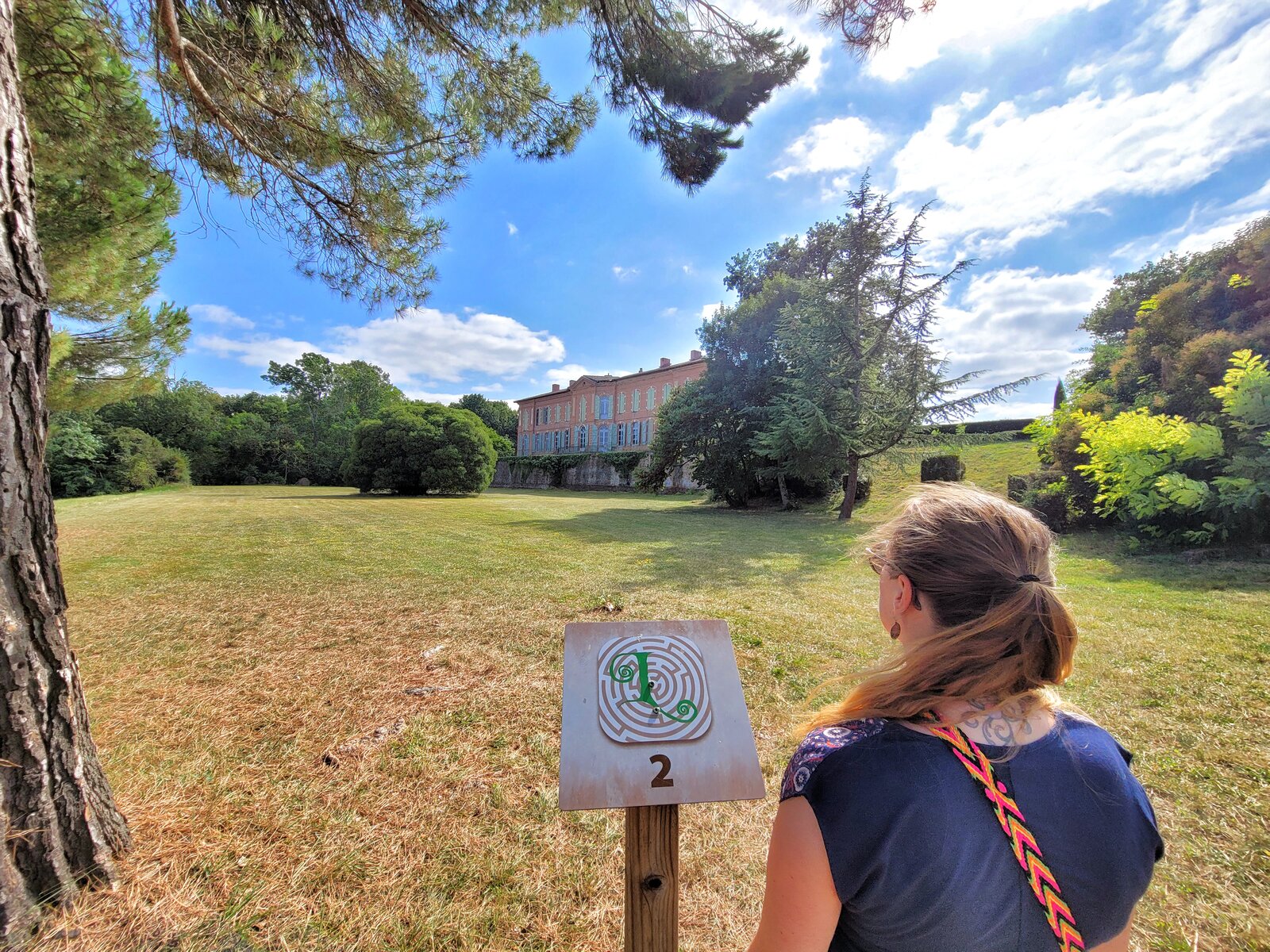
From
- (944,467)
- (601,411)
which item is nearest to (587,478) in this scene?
(601,411)

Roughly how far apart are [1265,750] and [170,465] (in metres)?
34.3

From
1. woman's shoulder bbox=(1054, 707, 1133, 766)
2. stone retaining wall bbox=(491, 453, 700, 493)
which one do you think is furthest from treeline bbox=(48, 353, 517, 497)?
woman's shoulder bbox=(1054, 707, 1133, 766)

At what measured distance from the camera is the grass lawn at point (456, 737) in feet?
5.32

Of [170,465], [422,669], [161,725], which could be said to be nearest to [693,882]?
[422,669]

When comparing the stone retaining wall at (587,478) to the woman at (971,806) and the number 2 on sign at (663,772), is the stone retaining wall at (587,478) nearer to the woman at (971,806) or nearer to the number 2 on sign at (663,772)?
the number 2 on sign at (663,772)

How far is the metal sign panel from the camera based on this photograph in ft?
3.80

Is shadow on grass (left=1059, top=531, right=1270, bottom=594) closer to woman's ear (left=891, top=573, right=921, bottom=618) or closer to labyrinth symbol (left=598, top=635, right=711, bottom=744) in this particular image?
woman's ear (left=891, top=573, right=921, bottom=618)

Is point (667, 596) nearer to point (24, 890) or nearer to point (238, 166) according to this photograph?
point (24, 890)

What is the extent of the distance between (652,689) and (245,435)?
1512 inches

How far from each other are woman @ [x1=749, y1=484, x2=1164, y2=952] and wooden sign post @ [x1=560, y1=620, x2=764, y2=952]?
0.35 meters

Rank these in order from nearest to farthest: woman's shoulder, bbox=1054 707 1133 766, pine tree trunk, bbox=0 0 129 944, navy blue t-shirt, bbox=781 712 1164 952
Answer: navy blue t-shirt, bbox=781 712 1164 952 < woman's shoulder, bbox=1054 707 1133 766 < pine tree trunk, bbox=0 0 129 944

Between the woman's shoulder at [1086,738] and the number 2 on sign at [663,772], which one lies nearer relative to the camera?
the woman's shoulder at [1086,738]

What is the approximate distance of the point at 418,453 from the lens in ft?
59.0

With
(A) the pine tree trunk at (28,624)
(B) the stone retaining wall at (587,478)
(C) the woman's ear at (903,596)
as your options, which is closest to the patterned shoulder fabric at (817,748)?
(C) the woman's ear at (903,596)
